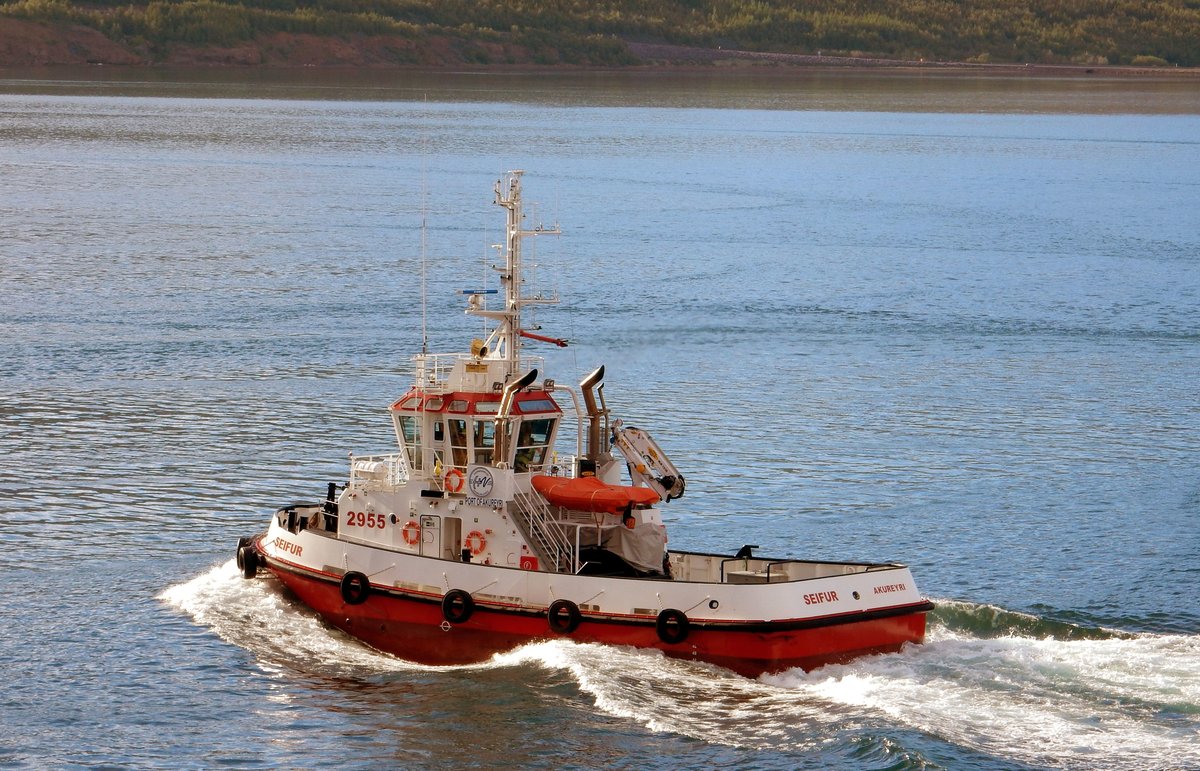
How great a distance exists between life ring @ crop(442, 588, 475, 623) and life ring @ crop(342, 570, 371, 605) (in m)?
1.49

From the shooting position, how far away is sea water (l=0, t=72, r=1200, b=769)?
2259 cm

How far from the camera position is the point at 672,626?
23438 mm

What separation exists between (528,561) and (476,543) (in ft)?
2.86

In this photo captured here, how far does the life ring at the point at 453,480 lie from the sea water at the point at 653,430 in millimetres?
2629

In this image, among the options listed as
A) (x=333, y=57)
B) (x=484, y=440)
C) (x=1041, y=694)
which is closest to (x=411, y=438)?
(x=484, y=440)

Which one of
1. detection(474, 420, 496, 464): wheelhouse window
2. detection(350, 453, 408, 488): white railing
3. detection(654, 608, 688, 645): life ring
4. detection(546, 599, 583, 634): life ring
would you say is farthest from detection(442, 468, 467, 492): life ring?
detection(654, 608, 688, 645): life ring

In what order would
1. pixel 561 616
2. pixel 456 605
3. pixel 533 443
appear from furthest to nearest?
1. pixel 533 443
2. pixel 456 605
3. pixel 561 616

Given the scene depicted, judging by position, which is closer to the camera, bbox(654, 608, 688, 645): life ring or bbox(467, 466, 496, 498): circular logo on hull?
bbox(654, 608, 688, 645): life ring

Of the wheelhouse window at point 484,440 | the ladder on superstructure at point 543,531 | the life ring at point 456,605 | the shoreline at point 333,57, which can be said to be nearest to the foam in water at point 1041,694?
the ladder on superstructure at point 543,531

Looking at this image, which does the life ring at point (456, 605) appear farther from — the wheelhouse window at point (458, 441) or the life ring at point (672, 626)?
the life ring at point (672, 626)

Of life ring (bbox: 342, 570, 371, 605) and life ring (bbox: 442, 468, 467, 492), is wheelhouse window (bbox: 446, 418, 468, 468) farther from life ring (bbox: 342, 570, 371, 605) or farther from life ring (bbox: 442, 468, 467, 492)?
life ring (bbox: 342, 570, 371, 605)

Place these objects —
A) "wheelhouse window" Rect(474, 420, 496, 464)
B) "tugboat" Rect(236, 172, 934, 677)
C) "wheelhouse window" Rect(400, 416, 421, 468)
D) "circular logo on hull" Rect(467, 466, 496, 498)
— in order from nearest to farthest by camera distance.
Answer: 1. "tugboat" Rect(236, 172, 934, 677)
2. "circular logo on hull" Rect(467, 466, 496, 498)
3. "wheelhouse window" Rect(474, 420, 496, 464)
4. "wheelhouse window" Rect(400, 416, 421, 468)

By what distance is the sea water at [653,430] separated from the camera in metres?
22.6

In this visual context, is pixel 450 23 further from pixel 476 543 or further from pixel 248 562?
pixel 476 543
